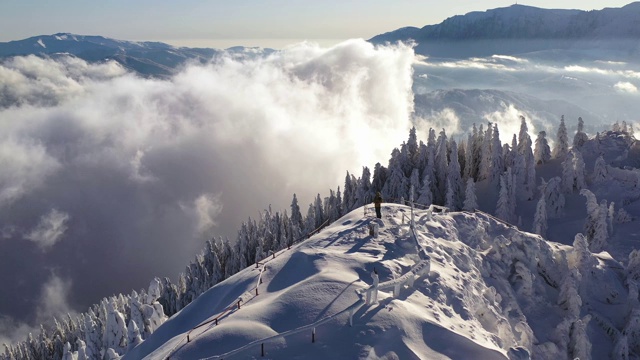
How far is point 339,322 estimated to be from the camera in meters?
23.0

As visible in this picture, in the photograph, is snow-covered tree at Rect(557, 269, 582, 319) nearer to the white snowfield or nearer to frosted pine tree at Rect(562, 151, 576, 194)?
the white snowfield

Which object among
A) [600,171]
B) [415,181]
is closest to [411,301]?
[415,181]

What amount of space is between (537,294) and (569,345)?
5254mm

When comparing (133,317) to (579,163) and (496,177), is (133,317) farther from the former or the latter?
(579,163)

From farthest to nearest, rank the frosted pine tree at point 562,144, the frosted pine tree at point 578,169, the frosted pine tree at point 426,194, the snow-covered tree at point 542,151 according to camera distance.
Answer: the snow-covered tree at point 542,151 < the frosted pine tree at point 562,144 < the frosted pine tree at point 426,194 < the frosted pine tree at point 578,169

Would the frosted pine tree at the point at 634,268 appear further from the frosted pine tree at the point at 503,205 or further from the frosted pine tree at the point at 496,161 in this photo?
the frosted pine tree at the point at 496,161

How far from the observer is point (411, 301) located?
86.4 feet

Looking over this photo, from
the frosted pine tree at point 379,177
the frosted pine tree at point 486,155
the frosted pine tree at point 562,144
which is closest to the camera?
the frosted pine tree at point 486,155

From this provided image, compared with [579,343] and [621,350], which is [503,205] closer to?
[621,350]

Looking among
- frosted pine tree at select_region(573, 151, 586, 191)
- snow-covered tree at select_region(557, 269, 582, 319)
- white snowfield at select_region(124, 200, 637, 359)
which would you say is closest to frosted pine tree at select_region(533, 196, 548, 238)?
frosted pine tree at select_region(573, 151, 586, 191)

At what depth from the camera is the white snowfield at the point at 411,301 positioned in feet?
72.8

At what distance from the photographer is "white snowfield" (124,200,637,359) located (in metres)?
22.2

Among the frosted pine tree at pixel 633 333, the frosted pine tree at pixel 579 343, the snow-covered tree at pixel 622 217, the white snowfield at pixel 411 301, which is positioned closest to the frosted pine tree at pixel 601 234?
the snow-covered tree at pixel 622 217

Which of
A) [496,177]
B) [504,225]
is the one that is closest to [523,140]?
[496,177]
